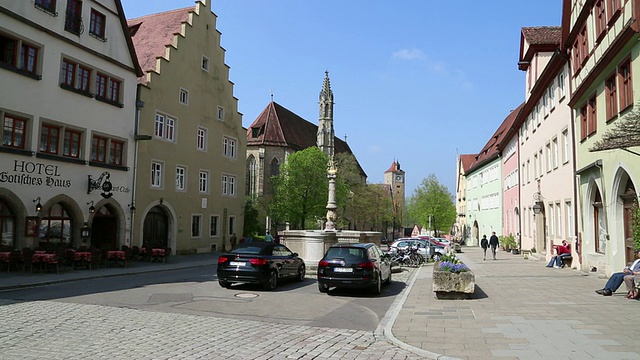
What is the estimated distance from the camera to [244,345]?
7789 mm

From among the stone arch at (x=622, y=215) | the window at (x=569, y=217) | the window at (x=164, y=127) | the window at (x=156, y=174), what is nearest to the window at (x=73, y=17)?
the window at (x=164, y=127)

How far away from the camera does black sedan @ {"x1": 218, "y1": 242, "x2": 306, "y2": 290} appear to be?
48.0ft

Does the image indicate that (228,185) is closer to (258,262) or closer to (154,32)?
(154,32)

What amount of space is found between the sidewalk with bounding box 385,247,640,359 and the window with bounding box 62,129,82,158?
16.8m

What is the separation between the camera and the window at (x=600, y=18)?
1620 centimetres

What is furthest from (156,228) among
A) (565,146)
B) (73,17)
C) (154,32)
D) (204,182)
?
(565,146)

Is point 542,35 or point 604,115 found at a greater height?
point 542,35

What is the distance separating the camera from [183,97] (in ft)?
106

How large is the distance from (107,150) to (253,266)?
14195mm

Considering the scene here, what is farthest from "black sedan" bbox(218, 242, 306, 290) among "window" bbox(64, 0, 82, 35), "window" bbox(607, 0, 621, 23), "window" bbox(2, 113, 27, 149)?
"window" bbox(64, 0, 82, 35)

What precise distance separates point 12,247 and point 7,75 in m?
6.70

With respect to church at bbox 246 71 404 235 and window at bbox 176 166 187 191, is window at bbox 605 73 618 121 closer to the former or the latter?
window at bbox 176 166 187 191

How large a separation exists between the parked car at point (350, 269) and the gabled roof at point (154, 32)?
67.3 feet

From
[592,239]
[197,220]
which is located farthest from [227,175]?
[592,239]
